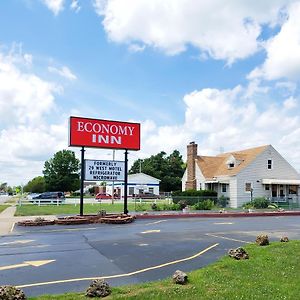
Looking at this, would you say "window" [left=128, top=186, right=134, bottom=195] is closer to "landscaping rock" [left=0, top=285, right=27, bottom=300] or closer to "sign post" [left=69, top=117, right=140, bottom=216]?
"sign post" [left=69, top=117, right=140, bottom=216]

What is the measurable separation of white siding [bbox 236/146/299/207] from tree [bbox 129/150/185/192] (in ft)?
158

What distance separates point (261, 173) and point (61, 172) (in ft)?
229

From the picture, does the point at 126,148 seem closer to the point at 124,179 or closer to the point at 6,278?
the point at 124,179

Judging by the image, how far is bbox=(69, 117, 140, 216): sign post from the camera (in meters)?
24.0

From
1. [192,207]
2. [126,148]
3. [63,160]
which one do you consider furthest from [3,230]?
[63,160]

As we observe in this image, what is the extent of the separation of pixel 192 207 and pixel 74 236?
19.9 m

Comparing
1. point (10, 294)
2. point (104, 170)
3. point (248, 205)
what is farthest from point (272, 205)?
point (10, 294)

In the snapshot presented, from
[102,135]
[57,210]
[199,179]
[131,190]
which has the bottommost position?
[57,210]

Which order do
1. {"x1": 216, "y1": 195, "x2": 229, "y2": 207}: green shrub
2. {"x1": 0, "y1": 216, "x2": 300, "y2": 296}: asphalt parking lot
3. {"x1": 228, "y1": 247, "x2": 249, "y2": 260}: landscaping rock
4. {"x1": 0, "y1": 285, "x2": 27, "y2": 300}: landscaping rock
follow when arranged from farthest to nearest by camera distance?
{"x1": 216, "y1": 195, "x2": 229, "y2": 207}: green shrub
{"x1": 228, "y1": 247, "x2": 249, "y2": 260}: landscaping rock
{"x1": 0, "y1": 216, "x2": 300, "y2": 296}: asphalt parking lot
{"x1": 0, "y1": 285, "x2": 27, "y2": 300}: landscaping rock

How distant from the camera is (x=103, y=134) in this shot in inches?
978

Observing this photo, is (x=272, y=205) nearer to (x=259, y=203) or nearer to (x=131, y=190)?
(x=259, y=203)

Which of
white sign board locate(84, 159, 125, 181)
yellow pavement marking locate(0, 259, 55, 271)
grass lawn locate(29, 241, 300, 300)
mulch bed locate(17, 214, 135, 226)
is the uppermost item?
white sign board locate(84, 159, 125, 181)

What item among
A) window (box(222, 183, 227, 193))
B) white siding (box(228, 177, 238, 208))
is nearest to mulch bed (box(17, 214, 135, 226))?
white siding (box(228, 177, 238, 208))

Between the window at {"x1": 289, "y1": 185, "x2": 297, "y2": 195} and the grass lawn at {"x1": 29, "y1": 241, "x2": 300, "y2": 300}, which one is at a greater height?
the window at {"x1": 289, "y1": 185, "x2": 297, "y2": 195}
